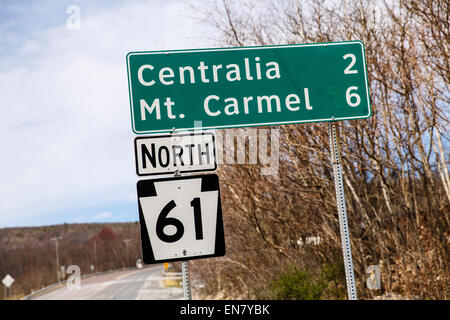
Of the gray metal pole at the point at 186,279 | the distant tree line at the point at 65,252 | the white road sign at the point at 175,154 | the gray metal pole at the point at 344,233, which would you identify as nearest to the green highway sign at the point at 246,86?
the white road sign at the point at 175,154

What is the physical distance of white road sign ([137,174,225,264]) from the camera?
3285mm

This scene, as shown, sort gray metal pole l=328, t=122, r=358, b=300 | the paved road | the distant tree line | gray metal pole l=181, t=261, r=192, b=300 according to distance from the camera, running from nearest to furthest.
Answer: gray metal pole l=181, t=261, r=192, b=300 < gray metal pole l=328, t=122, r=358, b=300 < the paved road < the distant tree line

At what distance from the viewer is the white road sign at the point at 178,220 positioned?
129 inches

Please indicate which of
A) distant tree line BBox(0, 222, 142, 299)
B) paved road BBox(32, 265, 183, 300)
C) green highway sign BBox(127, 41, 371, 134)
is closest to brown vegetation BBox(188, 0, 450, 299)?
green highway sign BBox(127, 41, 371, 134)

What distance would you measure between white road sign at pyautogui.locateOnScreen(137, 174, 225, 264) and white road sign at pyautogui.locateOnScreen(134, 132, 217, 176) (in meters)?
0.09

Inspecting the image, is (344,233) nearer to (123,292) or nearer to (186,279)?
(186,279)

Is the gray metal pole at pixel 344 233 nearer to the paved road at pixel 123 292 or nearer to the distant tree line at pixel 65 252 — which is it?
the paved road at pixel 123 292

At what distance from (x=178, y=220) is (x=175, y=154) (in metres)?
0.46

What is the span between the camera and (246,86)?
3.81 metres

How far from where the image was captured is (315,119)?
3830 mm

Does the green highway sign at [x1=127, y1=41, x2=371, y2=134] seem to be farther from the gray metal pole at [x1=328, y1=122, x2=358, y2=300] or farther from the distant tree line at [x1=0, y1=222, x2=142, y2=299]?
the distant tree line at [x1=0, y1=222, x2=142, y2=299]
